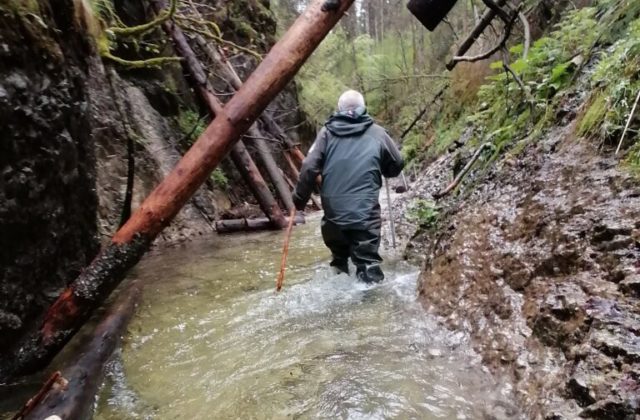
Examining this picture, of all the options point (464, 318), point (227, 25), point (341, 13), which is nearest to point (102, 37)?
point (341, 13)

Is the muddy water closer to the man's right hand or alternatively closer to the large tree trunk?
the large tree trunk

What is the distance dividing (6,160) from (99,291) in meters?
1.10

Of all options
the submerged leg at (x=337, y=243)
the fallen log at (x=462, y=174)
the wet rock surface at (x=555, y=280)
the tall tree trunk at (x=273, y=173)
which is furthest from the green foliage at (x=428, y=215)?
the tall tree trunk at (x=273, y=173)

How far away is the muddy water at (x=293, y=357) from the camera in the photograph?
241cm

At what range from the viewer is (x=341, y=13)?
3914 mm

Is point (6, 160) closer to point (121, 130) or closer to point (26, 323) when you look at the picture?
point (26, 323)

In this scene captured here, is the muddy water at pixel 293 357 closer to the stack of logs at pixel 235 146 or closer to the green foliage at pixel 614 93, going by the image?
the green foliage at pixel 614 93

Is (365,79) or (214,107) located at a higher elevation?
(365,79)

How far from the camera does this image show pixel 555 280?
263cm

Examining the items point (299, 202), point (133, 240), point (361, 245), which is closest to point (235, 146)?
point (299, 202)

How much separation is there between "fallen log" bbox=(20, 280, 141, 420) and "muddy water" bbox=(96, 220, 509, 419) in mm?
95

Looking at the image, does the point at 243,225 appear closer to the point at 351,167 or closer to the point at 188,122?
the point at 188,122

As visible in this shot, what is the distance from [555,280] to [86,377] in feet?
9.10

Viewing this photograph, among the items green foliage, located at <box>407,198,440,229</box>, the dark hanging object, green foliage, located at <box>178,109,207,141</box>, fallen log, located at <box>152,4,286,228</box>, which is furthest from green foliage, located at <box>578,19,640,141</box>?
green foliage, located at <box>178,109,207,141</box>
